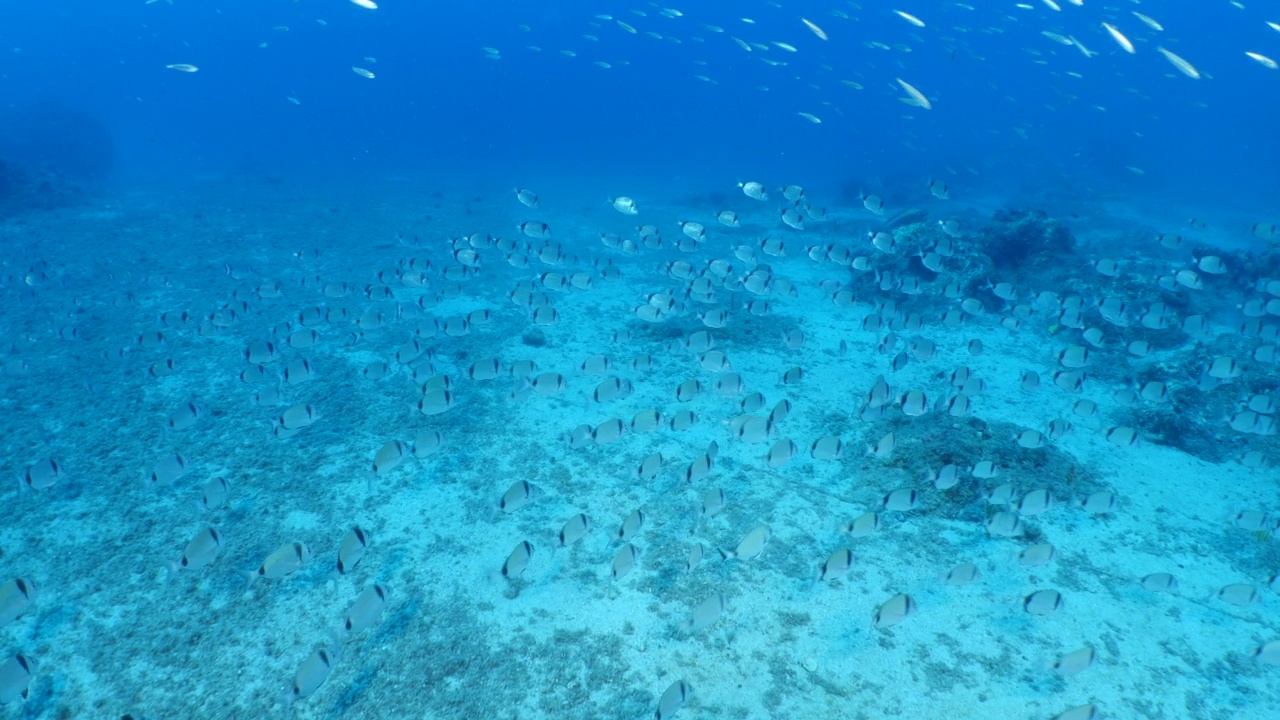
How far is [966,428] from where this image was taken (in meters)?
8.08

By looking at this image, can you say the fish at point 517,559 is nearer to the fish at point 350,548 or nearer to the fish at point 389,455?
the fish at point 350,548

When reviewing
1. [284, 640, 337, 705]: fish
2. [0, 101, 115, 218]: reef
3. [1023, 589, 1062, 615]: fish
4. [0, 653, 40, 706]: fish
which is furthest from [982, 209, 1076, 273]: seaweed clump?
[0, 101, 115, 218]: reef

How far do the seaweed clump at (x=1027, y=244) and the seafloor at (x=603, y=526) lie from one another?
3586mm

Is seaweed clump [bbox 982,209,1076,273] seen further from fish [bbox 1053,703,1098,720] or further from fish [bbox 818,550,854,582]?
fish [bbox 1053,703,1098,720]

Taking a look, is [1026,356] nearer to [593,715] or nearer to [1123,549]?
[1123,549]

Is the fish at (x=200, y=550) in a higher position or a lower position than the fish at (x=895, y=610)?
lower

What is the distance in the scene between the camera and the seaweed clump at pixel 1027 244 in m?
16.5

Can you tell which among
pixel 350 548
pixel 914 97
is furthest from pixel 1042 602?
pixel 914 97

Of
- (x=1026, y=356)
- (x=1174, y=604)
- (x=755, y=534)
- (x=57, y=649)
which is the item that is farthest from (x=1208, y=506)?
(x=57, y=649)

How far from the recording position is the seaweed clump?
16484 millimetres

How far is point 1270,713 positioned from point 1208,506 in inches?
141

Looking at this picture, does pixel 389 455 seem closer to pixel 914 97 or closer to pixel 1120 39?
pixel 914 97

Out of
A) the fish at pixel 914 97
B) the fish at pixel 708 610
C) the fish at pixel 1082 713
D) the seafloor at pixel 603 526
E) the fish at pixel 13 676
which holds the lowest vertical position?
the seafloor at pixel 603 526

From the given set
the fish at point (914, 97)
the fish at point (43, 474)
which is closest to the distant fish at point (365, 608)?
the fish at point (43, 474)
